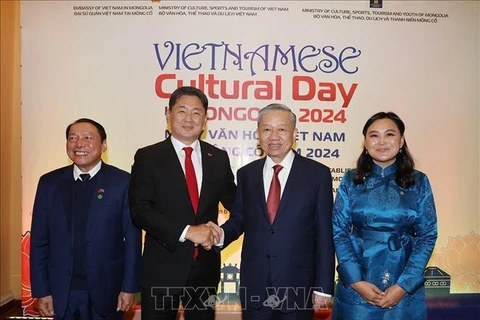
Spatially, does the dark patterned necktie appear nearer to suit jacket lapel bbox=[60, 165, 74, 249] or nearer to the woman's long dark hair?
suit jacket lapel bbox=[60, 165, 74, 249]

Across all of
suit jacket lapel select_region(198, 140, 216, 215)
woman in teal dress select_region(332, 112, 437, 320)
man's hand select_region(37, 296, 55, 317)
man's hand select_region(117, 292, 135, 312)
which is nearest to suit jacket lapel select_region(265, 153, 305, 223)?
woman in teal dress select_region(332, 112, 437, 320)

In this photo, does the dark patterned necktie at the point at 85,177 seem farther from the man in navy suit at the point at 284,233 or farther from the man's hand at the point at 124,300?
the man in navy suit at the point at 284,233

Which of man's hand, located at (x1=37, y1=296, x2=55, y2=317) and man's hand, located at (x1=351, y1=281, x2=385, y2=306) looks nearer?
man's hand, located at (x1=351, y1=281, x2=385, y2=306)

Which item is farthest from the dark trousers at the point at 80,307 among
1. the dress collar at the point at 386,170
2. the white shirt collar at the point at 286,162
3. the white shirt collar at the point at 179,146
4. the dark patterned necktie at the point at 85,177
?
the dress collar at the point at 386,170

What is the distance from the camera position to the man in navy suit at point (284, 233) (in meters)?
2.18

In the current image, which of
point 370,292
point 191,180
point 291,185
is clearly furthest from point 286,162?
point 370,292

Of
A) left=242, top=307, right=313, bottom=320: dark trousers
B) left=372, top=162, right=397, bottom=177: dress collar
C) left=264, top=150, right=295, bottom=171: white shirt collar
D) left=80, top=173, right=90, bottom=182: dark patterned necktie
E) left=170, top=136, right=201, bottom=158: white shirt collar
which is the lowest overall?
left=242, top=307, right=313, bottom=320: dark trousers

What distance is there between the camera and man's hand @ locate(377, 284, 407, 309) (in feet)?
7.13

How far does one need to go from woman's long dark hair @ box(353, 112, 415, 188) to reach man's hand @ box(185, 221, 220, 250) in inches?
33.4

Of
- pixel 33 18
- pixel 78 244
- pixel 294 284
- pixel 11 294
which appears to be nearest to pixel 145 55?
pixel 33 18

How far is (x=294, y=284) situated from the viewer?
219 centimetres

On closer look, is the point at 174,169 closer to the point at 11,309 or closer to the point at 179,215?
the point at 179,215

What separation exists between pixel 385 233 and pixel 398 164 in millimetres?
393

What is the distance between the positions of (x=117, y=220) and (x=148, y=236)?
0.73ft
